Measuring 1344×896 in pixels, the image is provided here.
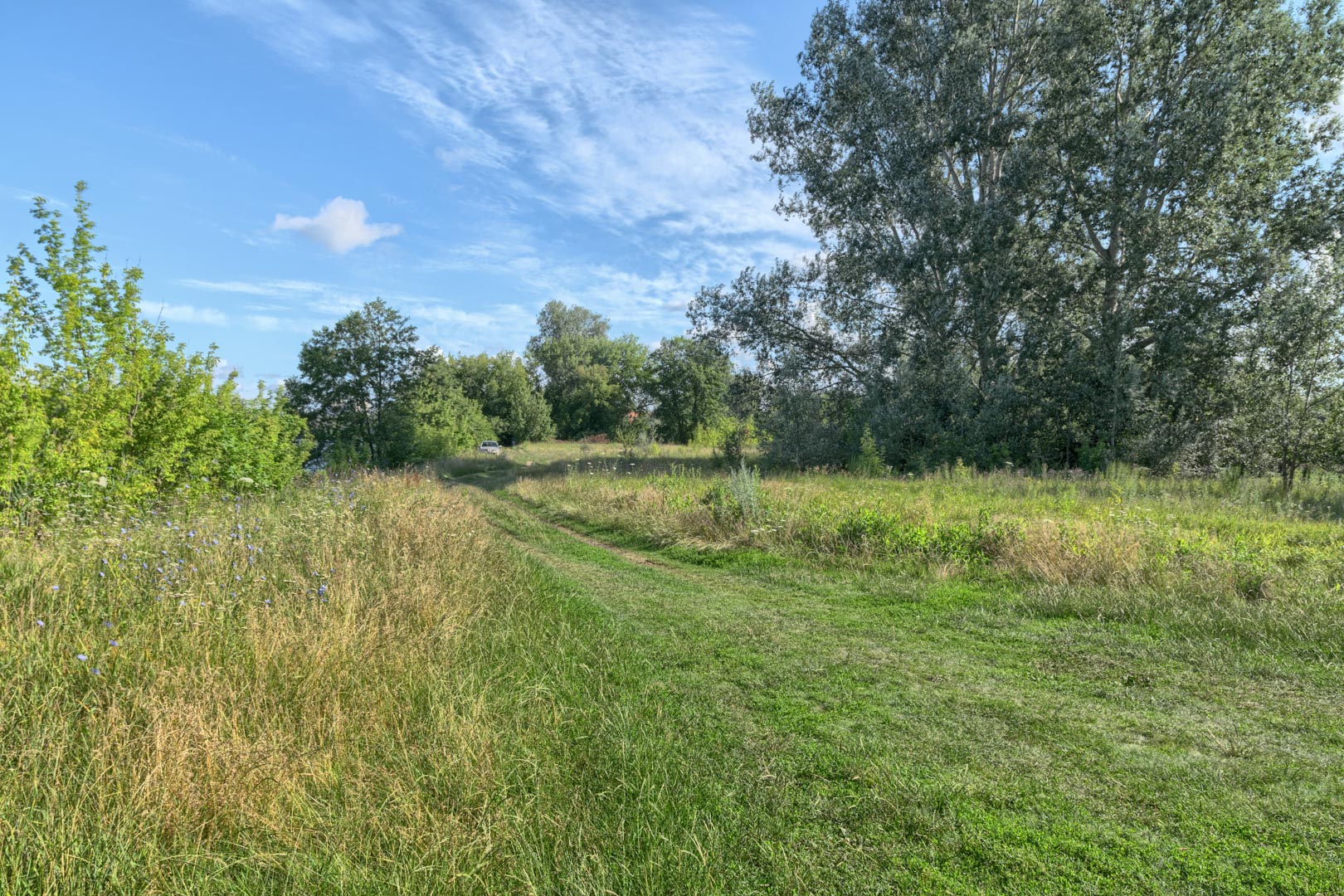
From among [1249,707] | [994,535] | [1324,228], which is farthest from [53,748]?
[1324,228]

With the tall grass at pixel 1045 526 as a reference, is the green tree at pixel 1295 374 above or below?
above

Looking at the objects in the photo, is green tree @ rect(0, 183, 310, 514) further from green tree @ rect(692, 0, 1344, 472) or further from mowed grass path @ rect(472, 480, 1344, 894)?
green tree @ rect(692, 0, 1344, 472)

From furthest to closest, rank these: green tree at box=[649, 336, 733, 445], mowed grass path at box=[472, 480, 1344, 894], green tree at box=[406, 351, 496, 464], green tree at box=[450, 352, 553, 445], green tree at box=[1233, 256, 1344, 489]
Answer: green tree at box=[450, 352, 553, 445]
green tree at box=[649, 336, 733, 445]
green tree at box=[406, 351, 496, 464]
green tree at box=[1233, 256, 1344, 489]
mowed grass path at box=[472, 480, 1344, 894]

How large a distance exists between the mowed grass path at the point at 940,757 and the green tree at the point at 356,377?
34067 millimetres

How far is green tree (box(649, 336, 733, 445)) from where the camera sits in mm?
50312

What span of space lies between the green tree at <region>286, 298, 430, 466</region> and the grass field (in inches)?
1254

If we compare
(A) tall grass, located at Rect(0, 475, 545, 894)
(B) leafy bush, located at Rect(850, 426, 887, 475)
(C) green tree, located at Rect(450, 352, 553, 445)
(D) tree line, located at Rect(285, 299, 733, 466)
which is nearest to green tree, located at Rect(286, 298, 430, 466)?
(D) tree line, located at Rect(285, 299, 733, 466)

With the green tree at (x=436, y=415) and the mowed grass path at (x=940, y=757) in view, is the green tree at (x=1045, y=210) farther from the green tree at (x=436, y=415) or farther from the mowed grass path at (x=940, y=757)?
the green tree at (x=436, y=415)

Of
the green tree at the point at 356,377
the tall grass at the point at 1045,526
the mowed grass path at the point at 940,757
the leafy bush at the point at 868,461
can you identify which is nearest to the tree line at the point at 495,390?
the green tree at the point at 356,377

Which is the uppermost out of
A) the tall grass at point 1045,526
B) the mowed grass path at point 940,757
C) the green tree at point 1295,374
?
the green tree at point 1295,374

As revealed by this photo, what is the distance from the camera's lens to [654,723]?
3.78 metres

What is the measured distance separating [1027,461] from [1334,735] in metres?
18.0

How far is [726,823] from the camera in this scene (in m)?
2.86

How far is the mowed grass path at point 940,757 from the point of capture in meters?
2.58
